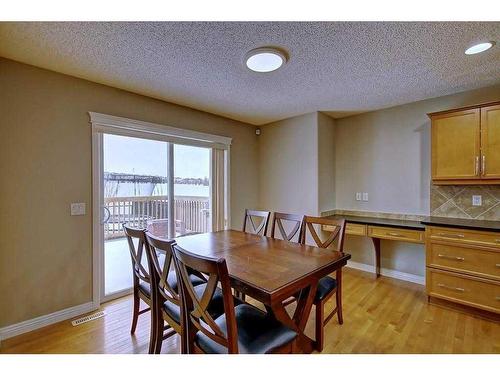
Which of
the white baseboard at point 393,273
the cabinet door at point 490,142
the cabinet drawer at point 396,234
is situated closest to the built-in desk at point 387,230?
the cabinet drawer at point 396,234

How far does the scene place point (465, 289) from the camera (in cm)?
228

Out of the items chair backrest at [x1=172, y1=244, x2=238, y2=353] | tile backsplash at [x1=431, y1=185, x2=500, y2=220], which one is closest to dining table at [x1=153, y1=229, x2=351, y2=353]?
chair backrest at [x1=172, y1=244, x2=238, y2=353]

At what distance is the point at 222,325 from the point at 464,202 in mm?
Result: 3024

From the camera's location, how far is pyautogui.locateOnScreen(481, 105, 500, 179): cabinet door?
7.60 ft

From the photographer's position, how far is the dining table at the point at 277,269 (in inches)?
50.5

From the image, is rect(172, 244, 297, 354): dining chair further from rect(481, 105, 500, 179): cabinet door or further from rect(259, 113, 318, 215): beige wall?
rect(481, 105, 500, 179): cabinet door

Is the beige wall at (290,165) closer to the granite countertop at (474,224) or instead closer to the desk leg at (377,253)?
the desk leg at (377,253)

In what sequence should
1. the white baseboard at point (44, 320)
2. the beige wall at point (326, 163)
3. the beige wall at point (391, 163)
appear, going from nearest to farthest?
the white baseboard at point (44, 320), the beige wall at point (391, 163), the beige wall at point (326, 163)

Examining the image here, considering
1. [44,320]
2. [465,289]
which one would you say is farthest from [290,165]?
[44,320]

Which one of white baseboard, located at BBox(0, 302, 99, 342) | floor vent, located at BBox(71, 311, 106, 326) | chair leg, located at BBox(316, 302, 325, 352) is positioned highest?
chair leg, located at BBox(316, 302, 325, 352)

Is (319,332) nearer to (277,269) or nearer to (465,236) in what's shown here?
(277,269)

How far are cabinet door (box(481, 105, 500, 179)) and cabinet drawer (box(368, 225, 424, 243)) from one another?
854mm

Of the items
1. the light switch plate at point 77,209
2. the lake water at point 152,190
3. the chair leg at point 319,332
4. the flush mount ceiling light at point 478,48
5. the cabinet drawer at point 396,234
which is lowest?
the chair leg at point 319,332
